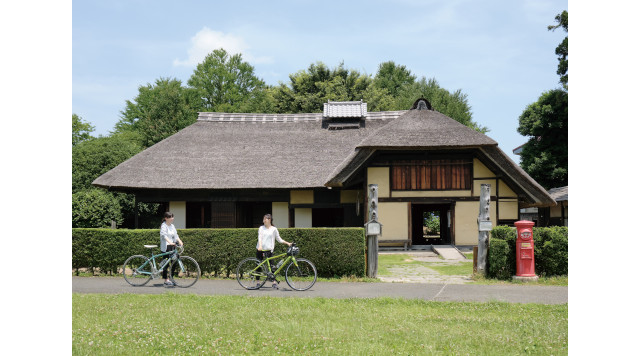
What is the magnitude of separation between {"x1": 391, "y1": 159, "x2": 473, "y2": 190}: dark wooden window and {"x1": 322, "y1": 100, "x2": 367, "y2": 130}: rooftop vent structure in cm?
693

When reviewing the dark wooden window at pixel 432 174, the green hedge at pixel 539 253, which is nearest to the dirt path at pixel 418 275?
the green hedge at pixel 539 253

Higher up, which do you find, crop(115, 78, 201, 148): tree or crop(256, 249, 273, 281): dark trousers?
crop(115, 78, 201, 148): tree

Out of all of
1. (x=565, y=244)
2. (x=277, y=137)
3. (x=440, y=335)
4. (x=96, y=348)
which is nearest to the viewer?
(x=96, y=348)

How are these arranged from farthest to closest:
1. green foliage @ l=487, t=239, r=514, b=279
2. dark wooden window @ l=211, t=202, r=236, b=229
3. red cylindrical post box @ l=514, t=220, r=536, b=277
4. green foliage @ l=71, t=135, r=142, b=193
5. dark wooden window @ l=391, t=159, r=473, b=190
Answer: green foliage @ l=71, t=135, r=142, b=193 → dark wooden window @ l=211, t=202, r=236, b=229 → dark wooden window @ l=391, t=159, r=473, b=190 → green foliage @ l=487, t=239, r=514, b=279 → red cylindrical post box @ l=514, t=220, r=536, b=277

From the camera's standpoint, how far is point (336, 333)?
723 cm

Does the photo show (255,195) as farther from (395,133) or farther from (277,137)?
(395,133)

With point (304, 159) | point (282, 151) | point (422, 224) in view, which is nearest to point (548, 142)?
point (422, 224)

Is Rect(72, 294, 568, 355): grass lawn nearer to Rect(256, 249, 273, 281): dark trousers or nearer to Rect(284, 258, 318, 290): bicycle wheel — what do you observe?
Rect(284, 258, 318, 290): bicycle wheel

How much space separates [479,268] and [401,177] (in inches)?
317

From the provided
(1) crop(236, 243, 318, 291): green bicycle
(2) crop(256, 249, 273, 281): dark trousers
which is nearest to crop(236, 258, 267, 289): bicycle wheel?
(1) crop(236, 243, 318, 291): green bicycle

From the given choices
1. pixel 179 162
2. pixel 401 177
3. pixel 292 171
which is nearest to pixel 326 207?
pixel 292 171

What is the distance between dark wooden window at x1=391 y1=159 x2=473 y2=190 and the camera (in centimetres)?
2131

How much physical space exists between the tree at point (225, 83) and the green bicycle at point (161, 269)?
3480 centimetres

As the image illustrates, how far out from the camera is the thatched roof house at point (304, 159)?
20469 mm
